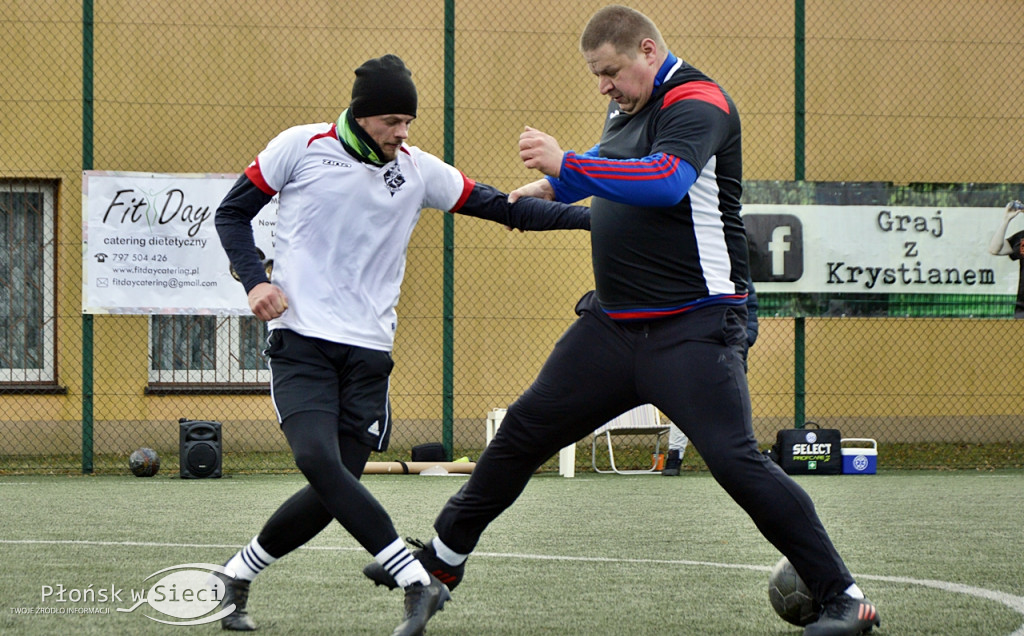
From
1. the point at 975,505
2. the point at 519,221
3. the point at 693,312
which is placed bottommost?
the point at 975,505

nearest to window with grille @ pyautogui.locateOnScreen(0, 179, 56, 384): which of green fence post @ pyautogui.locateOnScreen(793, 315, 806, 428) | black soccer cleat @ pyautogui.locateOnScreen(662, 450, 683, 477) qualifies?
black soccer cleat @ pyautogui.locateOnScreen(662, 450, 683, 477)

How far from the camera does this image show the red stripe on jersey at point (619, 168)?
11.6ft

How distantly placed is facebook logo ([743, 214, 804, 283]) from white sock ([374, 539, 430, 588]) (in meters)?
7.74

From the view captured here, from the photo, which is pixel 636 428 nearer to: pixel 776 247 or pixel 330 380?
pixel 776 247

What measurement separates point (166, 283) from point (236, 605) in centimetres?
712

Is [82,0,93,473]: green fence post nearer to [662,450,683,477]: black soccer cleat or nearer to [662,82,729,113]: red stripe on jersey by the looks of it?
[662,450,683,477]: black soccer cleat

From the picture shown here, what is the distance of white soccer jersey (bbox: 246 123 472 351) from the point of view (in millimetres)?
3932

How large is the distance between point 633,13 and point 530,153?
69 cm

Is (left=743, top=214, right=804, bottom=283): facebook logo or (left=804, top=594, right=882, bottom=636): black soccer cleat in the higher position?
(left=743, top=214, right=804, bottom=283): facebook logo

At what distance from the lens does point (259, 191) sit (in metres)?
4.00

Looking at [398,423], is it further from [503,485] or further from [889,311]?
[503,485]

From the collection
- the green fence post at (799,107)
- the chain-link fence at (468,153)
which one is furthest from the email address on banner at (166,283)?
the green fence post at (799,107)

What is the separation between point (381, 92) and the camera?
396 cm


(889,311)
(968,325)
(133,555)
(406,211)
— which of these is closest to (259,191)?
(406,211)
